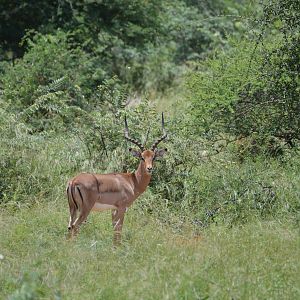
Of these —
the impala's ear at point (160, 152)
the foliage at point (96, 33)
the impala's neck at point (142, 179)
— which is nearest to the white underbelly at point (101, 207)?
the impala's neck at point (142, 179)

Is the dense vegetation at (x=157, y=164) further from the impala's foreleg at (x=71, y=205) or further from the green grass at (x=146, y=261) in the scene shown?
the impala's foreleg at (x=71, y=205)

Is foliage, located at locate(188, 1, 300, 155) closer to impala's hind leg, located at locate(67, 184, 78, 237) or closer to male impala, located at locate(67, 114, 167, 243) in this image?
male impala, located at locate(67, 114, 167, 243)

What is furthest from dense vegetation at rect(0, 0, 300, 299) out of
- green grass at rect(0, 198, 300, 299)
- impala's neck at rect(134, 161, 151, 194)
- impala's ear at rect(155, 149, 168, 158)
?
impala's ear at rect(155, 149, 168, 158)

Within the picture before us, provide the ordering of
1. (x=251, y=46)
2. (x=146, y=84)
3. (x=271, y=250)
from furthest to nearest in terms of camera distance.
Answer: (x=146, y=84)
(x=251, y=46)
(x=271, y=250)

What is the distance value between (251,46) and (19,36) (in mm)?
6186

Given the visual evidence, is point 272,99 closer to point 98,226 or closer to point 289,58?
point 289,58

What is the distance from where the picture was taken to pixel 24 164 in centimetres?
1030

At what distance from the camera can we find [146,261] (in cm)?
732

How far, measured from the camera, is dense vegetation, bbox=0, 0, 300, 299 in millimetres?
6934

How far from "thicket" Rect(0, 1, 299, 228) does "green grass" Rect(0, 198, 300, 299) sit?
82 cm

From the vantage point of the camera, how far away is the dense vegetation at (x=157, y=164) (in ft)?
22.7

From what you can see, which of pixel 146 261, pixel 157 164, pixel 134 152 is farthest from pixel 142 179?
pixel 146 261

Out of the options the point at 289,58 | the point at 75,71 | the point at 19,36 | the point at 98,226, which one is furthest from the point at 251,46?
the point at 19,36

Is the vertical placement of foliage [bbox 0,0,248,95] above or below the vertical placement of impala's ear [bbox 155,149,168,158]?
below
